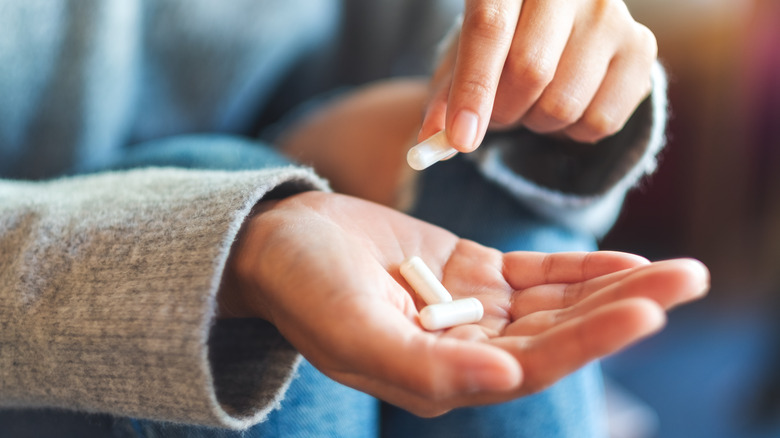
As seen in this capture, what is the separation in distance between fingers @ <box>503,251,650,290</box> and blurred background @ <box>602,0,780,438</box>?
1130 mm

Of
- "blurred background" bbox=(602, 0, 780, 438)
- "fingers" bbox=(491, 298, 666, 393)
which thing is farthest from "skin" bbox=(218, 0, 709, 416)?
"blurred background" bbox=(602, 0, 780, 438)

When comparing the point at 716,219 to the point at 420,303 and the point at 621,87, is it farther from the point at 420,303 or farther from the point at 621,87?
the point at 420,303

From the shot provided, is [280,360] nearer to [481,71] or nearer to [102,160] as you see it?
[481,71]

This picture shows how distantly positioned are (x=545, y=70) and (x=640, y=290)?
0.95 ft

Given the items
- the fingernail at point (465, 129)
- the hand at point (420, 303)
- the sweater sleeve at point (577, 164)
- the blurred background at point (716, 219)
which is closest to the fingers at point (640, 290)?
the hand at point (420, 303)

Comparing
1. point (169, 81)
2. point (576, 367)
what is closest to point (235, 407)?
point (576, 367)

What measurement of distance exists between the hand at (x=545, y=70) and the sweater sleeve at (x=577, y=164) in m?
0.05

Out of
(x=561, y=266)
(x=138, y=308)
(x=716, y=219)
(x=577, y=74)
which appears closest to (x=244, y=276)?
(x=138, y=308)

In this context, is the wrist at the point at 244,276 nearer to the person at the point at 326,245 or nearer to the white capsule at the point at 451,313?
the person at the point at 326,245

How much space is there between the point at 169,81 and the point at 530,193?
0.68m

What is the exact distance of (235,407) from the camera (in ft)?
1.83

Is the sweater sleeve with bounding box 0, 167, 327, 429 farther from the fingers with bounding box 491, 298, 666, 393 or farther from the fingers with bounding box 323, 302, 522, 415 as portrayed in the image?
the fingers with bounding box 491, 298, 666, 393

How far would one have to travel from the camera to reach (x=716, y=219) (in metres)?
1.90

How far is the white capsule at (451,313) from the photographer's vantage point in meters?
0.51
